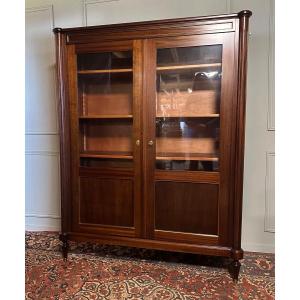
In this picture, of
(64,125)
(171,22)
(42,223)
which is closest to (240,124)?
(171,22)

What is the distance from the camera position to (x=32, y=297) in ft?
5.41

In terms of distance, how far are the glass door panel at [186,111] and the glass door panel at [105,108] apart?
249mm

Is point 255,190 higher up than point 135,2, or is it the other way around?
point 135,2

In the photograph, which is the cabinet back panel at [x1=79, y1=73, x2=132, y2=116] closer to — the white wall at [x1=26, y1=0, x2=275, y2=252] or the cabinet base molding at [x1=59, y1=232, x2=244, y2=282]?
the white wall at [x1=26, y1=0, x2=275, y2=252]

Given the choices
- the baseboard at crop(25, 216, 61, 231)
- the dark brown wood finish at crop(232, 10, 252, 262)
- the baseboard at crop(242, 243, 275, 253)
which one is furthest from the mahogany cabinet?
the baseboard at crop(25, 216, 61, 231)

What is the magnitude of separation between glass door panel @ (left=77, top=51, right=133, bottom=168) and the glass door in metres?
0.27

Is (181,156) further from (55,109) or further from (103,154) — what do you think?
(55,109)

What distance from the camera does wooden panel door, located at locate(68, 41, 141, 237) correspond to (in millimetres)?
1947

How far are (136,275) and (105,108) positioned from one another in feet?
4.22

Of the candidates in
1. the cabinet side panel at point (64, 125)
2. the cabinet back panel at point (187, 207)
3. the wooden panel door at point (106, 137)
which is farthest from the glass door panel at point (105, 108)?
the cabinet back panel at point (187, 207)

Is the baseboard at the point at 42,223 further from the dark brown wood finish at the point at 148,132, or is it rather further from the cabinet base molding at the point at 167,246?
the dark brown wood finish at the point at 148,132

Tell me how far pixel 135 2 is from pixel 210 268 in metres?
2.29
